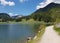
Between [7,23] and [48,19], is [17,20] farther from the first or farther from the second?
[48,19]

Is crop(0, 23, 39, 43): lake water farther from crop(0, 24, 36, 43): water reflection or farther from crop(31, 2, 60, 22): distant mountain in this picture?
crop(31, 2, 60, 22): distant mountain

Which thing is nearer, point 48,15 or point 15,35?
point 15,35

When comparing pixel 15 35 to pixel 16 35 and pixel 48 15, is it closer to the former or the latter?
pixel 16 35

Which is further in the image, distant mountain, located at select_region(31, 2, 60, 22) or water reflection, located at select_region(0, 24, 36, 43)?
distant mountain, located at select_region(31, 2, 60, 22)

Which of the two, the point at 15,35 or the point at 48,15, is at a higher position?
the point at 48,15

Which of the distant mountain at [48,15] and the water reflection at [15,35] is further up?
the distant mountain at [48,15]

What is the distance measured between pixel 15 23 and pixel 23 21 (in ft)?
16.8

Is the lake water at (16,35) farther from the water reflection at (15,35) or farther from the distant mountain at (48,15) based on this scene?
the distant mountain at (48,15)

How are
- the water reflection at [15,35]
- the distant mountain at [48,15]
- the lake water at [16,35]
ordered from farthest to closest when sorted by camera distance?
1. the distant mountain at [48,15]
2. the water reflection at [15,35]
3. the lake water at [16,35]

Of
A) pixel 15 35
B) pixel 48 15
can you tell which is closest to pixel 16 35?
A: pixel 15 35

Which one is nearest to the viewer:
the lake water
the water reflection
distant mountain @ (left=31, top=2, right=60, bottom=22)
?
the lake water

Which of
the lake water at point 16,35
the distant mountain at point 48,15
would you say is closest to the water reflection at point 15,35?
the lake water at point 16,35

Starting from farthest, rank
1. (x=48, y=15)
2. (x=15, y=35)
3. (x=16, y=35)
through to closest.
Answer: (x=48, y=15), (x=15, y=35), (x=16, y=35)

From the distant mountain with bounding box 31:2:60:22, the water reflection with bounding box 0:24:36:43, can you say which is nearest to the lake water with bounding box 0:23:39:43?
the water reflection with bounding box 0:24:36:43
